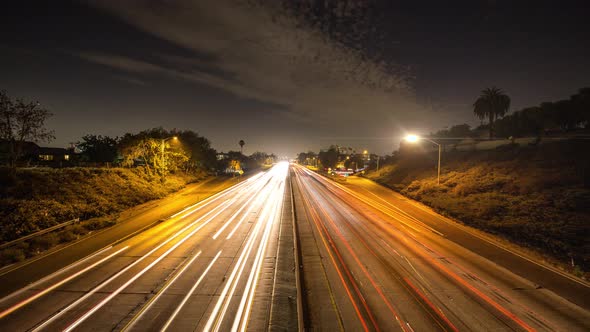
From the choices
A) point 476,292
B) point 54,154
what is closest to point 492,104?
point 476,292

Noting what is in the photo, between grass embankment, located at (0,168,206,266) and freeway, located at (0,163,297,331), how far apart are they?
463 cm

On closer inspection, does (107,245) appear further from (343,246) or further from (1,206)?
(343,246)

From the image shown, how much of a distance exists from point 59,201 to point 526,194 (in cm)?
4583

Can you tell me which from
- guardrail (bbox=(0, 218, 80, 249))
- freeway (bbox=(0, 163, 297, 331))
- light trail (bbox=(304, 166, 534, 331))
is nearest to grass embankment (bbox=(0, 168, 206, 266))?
guardrail (bbox=(0, 218, 80, 249))

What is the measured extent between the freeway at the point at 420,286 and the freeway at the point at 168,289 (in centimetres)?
173

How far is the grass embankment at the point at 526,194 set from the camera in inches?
671

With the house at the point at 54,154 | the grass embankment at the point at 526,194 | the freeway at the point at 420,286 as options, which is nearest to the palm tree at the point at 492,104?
the grass embankment at the point at 526,194

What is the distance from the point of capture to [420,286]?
1112cm

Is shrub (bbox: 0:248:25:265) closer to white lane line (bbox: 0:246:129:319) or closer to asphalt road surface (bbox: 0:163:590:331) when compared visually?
asphalt road surface (bbox: 0:163:590:331)

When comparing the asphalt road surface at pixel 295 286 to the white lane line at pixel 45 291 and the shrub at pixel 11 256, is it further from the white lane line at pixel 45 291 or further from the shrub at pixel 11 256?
the shrub at pixel 11 256

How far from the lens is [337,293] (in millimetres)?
10422

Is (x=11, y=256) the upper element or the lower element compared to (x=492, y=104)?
lower

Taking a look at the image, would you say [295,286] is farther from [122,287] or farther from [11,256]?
[11,256]

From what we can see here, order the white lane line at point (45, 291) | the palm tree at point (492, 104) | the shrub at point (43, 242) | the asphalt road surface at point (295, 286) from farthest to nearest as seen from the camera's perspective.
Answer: the palm tree at point (492, 104)
the shrub at point (43, 242)
the white lane line at point (45, 291)
the asphalt road surface at point (295, 286)
